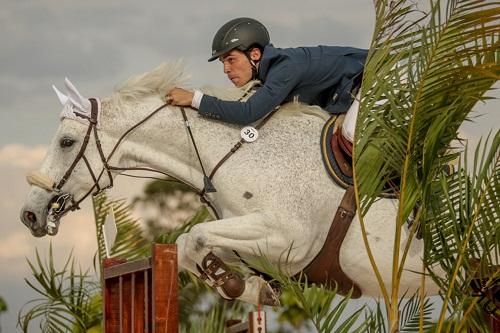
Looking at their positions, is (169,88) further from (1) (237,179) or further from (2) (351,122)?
(2) (351,122)

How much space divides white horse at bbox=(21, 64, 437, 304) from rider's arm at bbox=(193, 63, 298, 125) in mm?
135

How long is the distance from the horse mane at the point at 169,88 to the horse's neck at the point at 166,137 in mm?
119

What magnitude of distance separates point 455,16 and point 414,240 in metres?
1.48

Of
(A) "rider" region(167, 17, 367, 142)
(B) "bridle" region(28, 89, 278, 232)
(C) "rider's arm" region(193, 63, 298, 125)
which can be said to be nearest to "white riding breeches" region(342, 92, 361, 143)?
(A) "rider" region(167, 17, 367, 142)

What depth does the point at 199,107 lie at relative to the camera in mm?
7148

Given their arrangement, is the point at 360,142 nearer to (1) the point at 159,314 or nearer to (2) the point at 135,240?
(1) the point at 159,314

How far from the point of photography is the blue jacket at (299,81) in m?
7.00

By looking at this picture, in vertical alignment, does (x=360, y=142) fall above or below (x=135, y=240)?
above

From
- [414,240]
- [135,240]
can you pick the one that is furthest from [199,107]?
[135,240]

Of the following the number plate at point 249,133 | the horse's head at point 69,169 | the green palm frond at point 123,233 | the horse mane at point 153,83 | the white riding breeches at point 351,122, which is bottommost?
the green palm frond at point 123,233

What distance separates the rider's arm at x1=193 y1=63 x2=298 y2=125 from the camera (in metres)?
6.97

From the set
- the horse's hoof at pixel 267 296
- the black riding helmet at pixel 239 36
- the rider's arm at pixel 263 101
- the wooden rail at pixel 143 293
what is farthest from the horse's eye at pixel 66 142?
the horse's hoof at pixel 267 296

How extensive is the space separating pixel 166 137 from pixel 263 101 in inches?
26.0

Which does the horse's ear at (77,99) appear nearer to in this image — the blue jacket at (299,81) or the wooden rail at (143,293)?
the blue jacket at (299,81)
